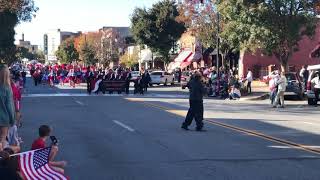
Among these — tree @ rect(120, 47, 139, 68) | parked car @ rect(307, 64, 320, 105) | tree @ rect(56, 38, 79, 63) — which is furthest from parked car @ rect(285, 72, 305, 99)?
tree @ rect(56, 38, 79, 63)

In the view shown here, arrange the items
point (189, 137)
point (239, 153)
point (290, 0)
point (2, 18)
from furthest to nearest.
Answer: point (2, 18)
point (290, 0)
point (189, 137)
point (239, 153)

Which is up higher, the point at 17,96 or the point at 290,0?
the point at 290,0

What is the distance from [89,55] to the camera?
118 m

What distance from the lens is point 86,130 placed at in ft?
56.0

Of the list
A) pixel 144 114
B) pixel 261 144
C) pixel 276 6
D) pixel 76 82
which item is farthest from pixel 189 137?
pixel 76 82

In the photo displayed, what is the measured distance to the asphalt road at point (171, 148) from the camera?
10.1 meters

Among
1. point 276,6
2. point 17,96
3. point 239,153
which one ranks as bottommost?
point 239,153

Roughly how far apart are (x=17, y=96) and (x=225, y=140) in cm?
489

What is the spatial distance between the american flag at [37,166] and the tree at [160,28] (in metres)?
65.6

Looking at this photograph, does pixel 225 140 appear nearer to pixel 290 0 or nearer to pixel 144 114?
pixel 144 114

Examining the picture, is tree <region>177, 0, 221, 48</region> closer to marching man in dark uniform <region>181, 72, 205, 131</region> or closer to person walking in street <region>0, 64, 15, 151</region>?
marching man in dark uniform <region>181, 72, 205, 131</region>

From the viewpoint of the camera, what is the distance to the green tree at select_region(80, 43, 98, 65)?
387 feet

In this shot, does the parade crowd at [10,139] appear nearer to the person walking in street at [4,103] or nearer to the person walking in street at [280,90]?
the person walking in street at [4,103]

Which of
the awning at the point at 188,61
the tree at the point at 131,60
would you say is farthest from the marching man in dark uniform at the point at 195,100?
the tree at the point at 131,60
